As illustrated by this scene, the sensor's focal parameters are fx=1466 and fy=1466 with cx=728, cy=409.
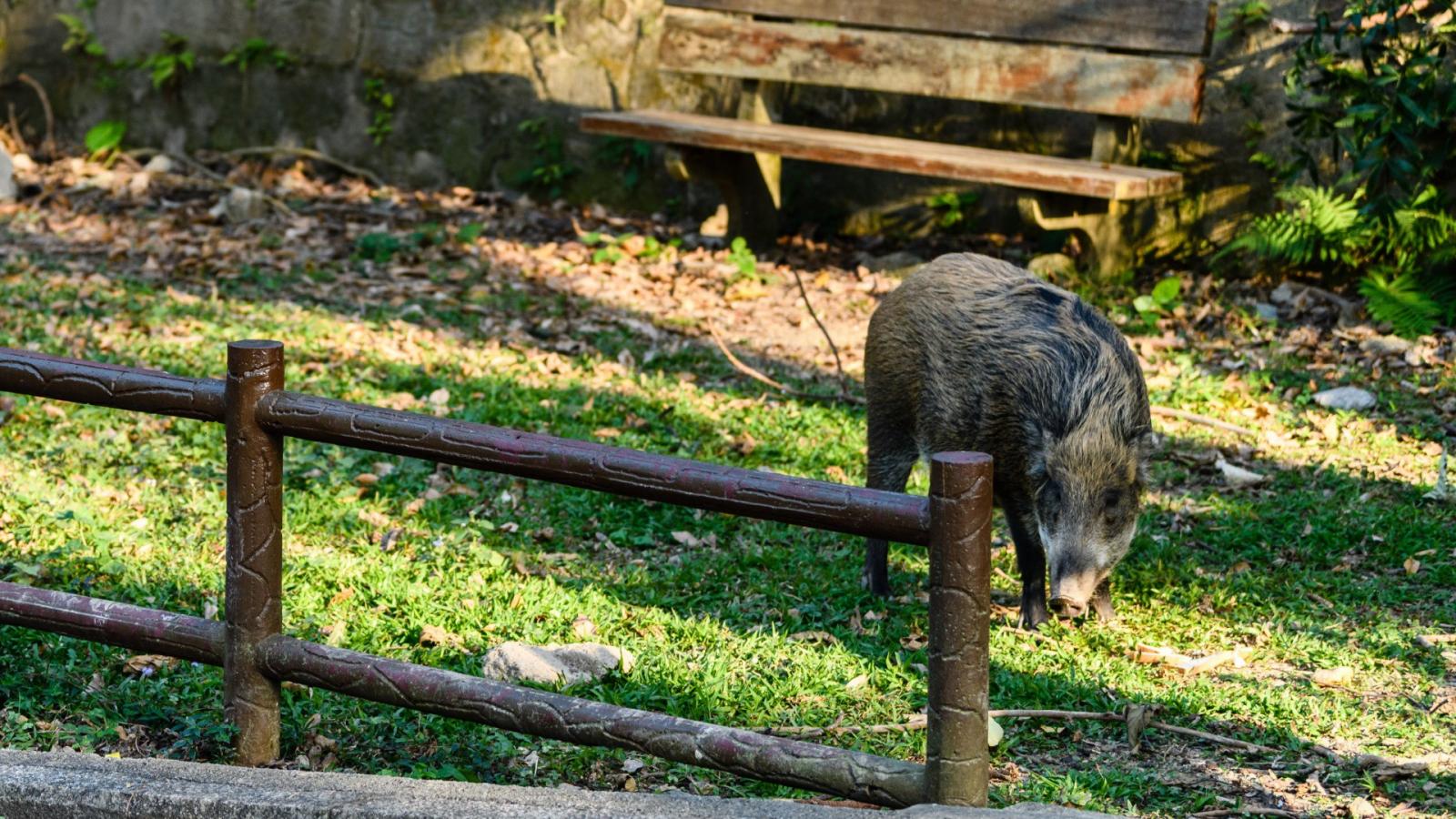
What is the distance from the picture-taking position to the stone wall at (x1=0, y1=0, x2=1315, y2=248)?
26.8ft

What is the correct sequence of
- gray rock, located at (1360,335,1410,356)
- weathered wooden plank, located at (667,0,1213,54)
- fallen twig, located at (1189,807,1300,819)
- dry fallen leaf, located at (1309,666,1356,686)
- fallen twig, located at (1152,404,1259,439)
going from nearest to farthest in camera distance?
fallen twig, located at (1189,807,1300,819), dry fallen leaf, located at (1309,666,1356,686), fallen twig, located at (1152,404,1259,439), gray rock, located at (1360,335,1410,356), weathered wooden plank, located at (667,0,1213,54)

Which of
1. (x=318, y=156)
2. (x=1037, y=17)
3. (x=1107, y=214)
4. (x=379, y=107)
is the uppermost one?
(x=1037, y=17)

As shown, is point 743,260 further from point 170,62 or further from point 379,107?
point 170,62

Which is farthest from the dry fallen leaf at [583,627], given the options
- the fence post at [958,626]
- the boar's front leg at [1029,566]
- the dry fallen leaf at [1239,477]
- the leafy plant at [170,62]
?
the leafy plant at [170,62]

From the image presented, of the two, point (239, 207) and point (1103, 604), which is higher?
point (239, 207)

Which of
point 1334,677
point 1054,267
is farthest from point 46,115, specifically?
point 1334,677

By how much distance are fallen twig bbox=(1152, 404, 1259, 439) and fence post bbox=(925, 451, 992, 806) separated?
363 centimetres

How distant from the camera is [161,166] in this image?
984 cm

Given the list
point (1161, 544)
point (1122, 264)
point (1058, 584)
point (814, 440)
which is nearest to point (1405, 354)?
point (1122, 264)

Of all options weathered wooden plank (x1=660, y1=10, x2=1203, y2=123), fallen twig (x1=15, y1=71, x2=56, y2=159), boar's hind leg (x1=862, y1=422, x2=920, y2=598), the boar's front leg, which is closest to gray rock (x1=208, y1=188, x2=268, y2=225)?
fallen twig (x1=15, y1=71, x2=56, y2=159)

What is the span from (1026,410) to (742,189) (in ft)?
14.2

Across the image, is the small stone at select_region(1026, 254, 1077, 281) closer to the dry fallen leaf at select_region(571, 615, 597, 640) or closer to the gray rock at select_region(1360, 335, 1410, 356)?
the gray rock at select_region(1360, 335, 1410, 356)

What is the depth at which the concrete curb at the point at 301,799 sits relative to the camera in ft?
8.89

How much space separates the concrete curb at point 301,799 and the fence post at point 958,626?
0.08 m
